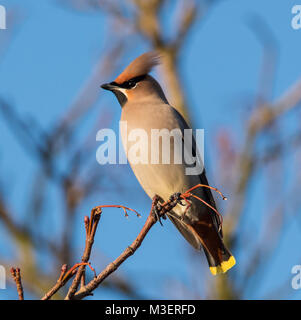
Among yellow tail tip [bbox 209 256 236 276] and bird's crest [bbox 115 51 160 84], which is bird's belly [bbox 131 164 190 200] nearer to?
yellow tail tip [bbox 209 256 236 276]

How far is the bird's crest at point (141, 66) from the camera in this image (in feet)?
14.6

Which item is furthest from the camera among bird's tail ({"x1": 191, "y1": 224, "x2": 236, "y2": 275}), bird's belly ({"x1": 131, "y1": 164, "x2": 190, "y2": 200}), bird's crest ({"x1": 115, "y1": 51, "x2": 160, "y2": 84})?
bird's crest ({"x1": 115, "y1": 51, "x2": 160, "y2": 84})

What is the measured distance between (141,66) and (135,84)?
13cm

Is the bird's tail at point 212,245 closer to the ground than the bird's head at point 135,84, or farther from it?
closer to the ground

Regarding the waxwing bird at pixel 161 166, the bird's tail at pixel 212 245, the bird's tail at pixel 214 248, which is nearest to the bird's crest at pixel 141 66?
the waxwing bird at pixel 161 166

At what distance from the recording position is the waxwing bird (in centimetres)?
405

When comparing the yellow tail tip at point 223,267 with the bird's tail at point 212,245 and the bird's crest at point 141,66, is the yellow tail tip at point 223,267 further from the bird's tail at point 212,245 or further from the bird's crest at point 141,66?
the bird's crest at point 141,66

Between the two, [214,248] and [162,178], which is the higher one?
[162,178]

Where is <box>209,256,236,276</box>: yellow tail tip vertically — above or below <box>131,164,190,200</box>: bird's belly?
below

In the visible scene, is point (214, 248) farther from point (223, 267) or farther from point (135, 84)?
point (135, 84)

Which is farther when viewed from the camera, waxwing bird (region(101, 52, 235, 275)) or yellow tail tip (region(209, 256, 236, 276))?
yellow tail tip (region(209, 256, 236, 276))

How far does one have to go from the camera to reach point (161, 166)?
13.3ft

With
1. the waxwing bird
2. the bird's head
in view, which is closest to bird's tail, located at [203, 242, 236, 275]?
the waxwing bird

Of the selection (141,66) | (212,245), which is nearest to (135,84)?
(141,66)
